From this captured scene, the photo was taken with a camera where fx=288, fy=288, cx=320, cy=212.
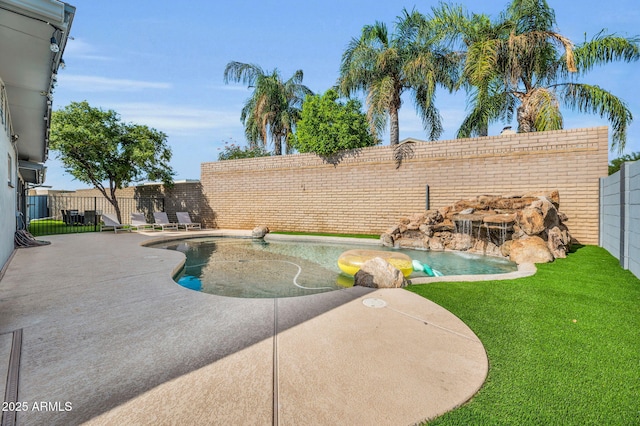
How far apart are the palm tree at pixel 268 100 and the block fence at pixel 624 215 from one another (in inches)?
610

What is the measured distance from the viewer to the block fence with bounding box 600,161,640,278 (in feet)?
16.5

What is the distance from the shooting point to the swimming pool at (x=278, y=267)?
5.39 meters

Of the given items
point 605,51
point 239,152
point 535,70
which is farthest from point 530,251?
point 239,152

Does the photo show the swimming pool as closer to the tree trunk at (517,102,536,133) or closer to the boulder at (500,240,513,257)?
the boulder at (500,240,513,257)

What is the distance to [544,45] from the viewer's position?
10672 mm

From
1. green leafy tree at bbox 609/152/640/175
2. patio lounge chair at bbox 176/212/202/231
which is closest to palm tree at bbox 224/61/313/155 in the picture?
patio lounge chair at bbox 176/212/202/231

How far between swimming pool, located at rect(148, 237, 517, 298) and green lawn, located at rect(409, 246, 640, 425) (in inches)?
81.1

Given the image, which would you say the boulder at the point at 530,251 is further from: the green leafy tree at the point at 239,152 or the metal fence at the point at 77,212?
the green leafy tree at the point at 239,152

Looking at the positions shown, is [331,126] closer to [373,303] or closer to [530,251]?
[530,251]

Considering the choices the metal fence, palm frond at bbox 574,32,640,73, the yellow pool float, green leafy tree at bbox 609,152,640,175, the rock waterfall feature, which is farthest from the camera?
green leafy tree at bbox 609,152,640,175

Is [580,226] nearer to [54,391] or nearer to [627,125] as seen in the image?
[627,125]

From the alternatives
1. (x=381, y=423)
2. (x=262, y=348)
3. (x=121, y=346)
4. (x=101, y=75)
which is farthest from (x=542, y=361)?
(x=101, y=75)

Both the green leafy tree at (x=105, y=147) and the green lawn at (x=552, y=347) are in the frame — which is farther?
the green leafy tree at (x=105, y=147)

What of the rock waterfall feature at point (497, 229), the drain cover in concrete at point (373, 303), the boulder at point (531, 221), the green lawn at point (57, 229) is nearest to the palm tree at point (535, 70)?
the rock waterfall feature at point (497, 229)
